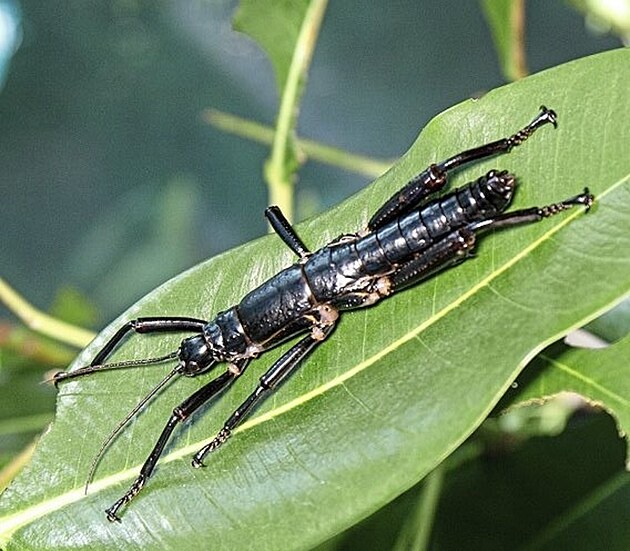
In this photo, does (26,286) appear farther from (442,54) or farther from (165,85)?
(442,54)

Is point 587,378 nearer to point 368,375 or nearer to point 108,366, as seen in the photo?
point 368,375

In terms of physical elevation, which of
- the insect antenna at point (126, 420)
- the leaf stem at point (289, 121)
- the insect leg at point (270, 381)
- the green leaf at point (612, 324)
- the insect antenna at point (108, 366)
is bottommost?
the green leaf at point (612, 324)

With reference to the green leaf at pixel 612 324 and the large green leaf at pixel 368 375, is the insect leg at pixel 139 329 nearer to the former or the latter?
the large green leaf at pixel 368 375

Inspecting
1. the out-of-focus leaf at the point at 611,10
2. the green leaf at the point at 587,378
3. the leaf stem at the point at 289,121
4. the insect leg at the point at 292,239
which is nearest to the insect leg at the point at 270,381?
the insect leg at the point at 292,239

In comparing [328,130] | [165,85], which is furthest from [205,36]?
[328,130]

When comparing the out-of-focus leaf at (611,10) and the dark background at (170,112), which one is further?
the dark background at (170,112)

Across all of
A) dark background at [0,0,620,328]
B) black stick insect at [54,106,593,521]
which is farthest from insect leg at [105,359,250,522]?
dark background at [0,0,620,328]

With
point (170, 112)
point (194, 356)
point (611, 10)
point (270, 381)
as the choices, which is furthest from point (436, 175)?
point (170, 112)

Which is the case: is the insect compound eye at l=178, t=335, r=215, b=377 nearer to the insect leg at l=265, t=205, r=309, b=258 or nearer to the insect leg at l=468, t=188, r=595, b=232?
the insect leg at l=265, t=205, r=309, b=258
